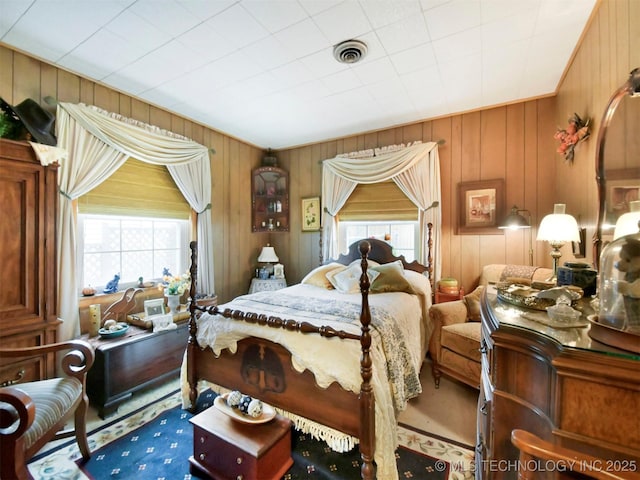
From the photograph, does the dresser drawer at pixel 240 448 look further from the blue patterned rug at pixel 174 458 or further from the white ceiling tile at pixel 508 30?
the white ceiling tile at pixel 508 30

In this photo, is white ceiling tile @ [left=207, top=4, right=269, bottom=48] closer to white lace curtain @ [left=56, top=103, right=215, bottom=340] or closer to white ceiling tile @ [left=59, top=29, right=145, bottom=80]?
white ceiling tile @ [left=59, top=29, right=145, bottom=80]

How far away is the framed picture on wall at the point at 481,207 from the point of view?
3.14 m

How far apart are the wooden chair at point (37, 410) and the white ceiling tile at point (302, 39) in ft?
8.29

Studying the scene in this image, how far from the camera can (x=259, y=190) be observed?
4496 millimetres

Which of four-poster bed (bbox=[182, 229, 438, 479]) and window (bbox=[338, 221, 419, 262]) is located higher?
window (bbox=[338, 221, 419, 262])

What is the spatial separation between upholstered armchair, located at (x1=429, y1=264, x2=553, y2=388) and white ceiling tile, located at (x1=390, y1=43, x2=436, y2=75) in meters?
1.98

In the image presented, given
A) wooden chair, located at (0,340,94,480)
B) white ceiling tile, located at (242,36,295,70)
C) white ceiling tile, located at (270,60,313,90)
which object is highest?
white ceiling tile, located at (270,60,313,90)

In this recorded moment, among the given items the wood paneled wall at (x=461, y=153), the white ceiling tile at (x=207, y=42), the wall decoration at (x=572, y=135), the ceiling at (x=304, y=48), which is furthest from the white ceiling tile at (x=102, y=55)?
the wall decoration at (x=572, y=135)

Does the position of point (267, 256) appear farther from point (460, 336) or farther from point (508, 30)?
point (508, 30)

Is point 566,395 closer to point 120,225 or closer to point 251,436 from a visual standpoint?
point 251,436

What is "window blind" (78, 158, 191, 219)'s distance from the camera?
2707mm

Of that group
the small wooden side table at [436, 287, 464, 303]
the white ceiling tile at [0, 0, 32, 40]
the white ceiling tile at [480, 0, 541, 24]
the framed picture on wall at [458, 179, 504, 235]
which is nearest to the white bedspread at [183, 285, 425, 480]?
the small wooden side table at [436, 287, 464, 303]

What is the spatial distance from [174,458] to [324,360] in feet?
3.85

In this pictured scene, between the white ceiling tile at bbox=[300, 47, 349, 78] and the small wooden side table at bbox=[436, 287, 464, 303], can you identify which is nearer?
the white ceiling tile at bbox=[300, 47, 349, 78]
